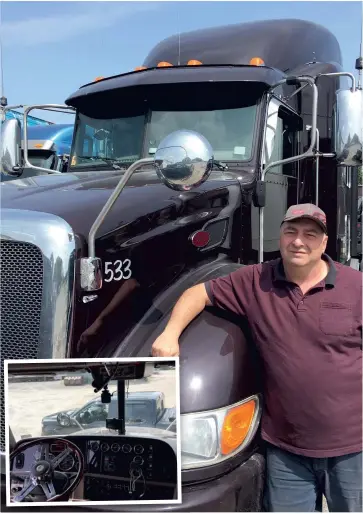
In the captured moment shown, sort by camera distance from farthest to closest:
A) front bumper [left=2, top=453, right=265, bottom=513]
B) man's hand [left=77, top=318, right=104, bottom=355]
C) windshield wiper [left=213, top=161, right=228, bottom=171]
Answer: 1. windshield wiper [left=213, top=161, right=228, bottom=171]
2. man's hand [left=77, top=318, right=104, bottom=355]
3. front bumper [left=2, top=453, right=265, bottom=513]

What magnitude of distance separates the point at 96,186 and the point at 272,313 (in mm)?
1173

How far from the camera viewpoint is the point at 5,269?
2.40 metres

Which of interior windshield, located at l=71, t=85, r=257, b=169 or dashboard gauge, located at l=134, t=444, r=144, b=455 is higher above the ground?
interior windshield, located at l=71, t=85, r=257, b=169

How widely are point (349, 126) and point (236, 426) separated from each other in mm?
1944

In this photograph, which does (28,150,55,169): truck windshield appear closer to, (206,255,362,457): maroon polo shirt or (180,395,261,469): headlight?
(206,255,362,457): maroon polo shirt

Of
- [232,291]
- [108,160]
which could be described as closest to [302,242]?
[232,291]

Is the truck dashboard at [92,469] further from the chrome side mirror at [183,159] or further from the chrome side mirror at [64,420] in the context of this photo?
the chrome side mirror at [183,159]

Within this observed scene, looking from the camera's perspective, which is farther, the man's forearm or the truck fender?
the man's forearm

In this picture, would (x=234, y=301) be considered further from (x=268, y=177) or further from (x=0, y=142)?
(x=0, y=142)

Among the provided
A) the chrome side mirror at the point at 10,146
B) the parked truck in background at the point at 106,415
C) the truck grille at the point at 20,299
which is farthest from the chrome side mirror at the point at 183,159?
the chrome side mirror at the point at 10,146

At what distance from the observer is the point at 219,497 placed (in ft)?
7.34

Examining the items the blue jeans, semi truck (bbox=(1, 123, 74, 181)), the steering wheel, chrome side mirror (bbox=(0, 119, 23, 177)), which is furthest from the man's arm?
semi truck (bbox=(1, 123, 74, 181))

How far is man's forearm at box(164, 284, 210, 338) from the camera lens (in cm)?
245

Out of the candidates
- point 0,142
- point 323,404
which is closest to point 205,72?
point 0,142
